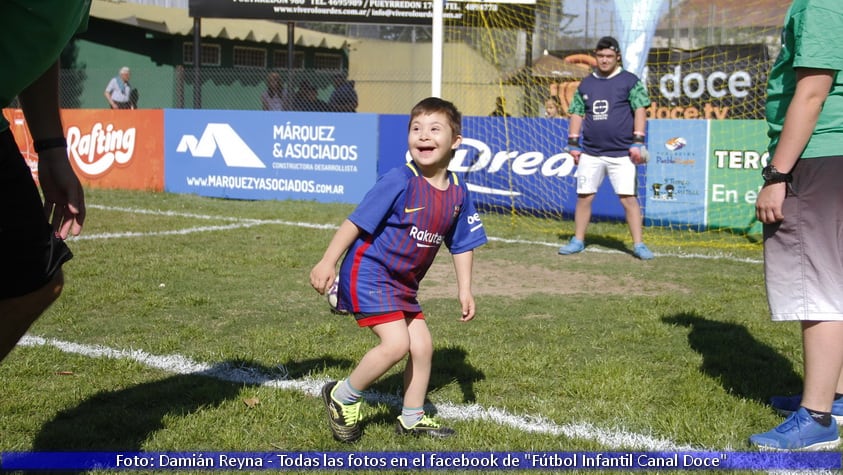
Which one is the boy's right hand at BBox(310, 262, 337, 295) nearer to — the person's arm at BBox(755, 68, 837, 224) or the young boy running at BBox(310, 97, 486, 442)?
the young boy running at BBox(310, 97, 486, 442)

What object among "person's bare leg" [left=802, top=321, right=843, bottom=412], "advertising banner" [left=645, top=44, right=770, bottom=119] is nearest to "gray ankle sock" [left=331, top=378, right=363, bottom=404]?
"person's bare leg" [left=802, top=321, right=843, bottom=412]

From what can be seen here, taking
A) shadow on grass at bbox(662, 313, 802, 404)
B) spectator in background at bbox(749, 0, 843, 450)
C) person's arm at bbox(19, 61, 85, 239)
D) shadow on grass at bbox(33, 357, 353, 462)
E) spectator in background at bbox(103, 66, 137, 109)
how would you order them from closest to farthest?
person's arm at bbox(19, 61, 85, 239)
spectator in background at bbox(749, 0, 843, 450)
shadow on grass at bbox(33, 357, 353, 462)
shadow on grass at bbox(662, 313, 802, 404)
spectator in background at bbox(103, 66, 137, 109)

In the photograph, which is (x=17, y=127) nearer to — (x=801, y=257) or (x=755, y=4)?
(x=755, y=4)

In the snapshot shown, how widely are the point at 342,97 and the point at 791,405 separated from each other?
13.7 meters

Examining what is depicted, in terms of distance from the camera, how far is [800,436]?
11.6 ft

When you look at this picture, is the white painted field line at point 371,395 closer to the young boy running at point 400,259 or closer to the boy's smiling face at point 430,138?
the young boy running at point 400,259

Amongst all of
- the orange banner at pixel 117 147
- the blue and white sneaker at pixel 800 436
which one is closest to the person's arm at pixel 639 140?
the blue and white sneaker at pixel 800 436

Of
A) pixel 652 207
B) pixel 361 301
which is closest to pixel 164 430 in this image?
pixel 361 301

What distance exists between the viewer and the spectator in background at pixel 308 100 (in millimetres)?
17484

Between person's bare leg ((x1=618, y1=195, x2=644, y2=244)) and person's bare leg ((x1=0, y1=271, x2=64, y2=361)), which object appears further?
person's bare leg ((x1=618, y1=195, x2=644, y2=244))

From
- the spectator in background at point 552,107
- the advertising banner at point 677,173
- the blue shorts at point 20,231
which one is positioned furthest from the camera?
the spectator in background at point 552,107

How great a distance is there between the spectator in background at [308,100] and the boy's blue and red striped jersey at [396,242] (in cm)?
1398

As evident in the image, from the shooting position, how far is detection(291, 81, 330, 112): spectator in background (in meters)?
17.5

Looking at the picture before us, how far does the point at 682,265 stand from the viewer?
8320 millimetres
